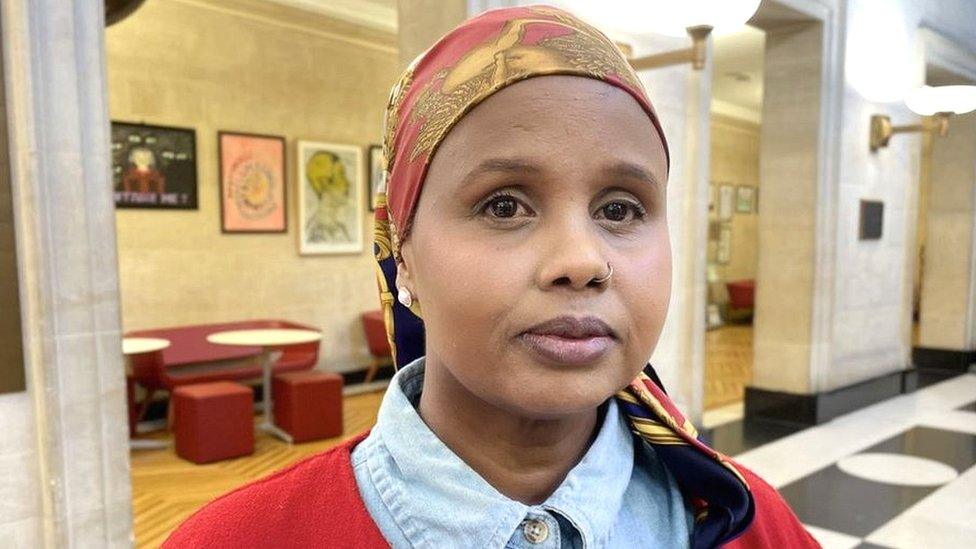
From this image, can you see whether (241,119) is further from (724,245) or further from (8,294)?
(724,245)

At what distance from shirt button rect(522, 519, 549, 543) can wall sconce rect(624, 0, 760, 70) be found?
9.15 ft

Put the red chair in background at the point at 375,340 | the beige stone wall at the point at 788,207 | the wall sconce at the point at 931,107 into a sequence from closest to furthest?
the beige stone wall at the point at 788,207, the wall sconce at the point at 931,107, the red chair in background at the point at 375,340

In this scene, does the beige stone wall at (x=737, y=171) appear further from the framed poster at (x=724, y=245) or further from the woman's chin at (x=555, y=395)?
the woman's chin at (x=555, y=395)

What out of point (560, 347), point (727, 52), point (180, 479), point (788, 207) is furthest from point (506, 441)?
point (727, 52)

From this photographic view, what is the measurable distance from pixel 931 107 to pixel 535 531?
255 inches

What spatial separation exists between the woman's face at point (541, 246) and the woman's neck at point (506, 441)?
1.9 inches

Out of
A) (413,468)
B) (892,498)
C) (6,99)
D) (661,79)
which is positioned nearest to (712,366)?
(892,498)

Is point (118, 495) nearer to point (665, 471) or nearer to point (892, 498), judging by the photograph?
point (665, 471)

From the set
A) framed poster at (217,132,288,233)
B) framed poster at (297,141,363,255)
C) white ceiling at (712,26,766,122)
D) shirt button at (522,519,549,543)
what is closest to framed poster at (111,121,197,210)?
framed poster at (217,132,288,233)

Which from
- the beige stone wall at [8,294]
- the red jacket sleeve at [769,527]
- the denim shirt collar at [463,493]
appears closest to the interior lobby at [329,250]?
the beige stone wall at [8,294]

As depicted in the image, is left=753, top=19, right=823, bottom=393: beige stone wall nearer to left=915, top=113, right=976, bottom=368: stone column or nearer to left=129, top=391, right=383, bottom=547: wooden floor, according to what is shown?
left=129, top=391, right=383, bottom=547: wooden floor

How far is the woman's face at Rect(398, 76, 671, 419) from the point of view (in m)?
0.65

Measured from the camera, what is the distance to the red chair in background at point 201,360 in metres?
5.89

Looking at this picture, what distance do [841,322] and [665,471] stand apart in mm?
5628
